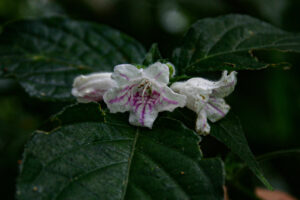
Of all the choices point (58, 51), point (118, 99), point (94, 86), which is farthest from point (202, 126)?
point (58, 51)

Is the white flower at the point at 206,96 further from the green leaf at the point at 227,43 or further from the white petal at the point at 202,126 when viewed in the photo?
the green leaf at the point at 227,43

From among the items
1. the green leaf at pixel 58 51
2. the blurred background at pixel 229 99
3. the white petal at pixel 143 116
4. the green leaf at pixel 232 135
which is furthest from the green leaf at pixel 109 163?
the blurred background at pixel 229 99

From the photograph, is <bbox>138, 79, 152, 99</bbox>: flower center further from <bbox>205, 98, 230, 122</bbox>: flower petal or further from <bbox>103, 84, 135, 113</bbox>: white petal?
<bbox>205, 98, 230, 122</bbox>: flower petal

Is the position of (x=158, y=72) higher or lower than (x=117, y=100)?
higher

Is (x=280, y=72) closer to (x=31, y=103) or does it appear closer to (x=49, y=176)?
(x=31, y=103)

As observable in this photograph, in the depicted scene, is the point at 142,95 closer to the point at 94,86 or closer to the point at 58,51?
the point at 94,86

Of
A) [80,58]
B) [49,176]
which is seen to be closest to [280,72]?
[80,58]
